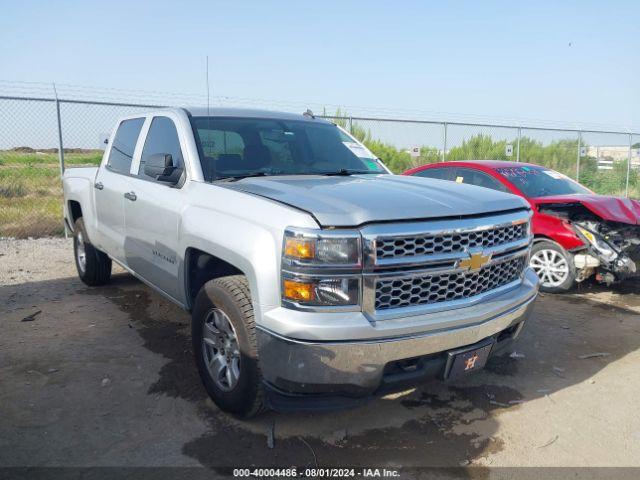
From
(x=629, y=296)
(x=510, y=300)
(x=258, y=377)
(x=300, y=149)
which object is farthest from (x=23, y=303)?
(x=629, y=296)

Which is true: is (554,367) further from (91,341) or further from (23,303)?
(23,303)

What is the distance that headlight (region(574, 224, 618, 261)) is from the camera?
19.1 ft

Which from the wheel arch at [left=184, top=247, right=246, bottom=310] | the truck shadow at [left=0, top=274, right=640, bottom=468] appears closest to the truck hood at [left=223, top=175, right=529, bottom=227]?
the wheel arch at [left=184, top=247, right=246, bottom=310]

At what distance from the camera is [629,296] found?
243 inches

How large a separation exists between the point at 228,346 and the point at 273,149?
1606 mm

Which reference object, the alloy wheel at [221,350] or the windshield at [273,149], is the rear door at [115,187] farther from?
the alloy wheel at [221,350]

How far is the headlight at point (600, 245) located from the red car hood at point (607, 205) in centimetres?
23

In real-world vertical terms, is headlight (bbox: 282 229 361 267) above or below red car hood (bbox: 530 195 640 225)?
above

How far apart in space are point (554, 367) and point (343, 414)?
6.08ft

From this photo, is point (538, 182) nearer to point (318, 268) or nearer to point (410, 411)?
point (410, 411)

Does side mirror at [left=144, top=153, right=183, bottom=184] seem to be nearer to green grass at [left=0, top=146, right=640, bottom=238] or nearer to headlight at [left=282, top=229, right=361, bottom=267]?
headlight at [left=282, top=229, right=361, bottom=267]

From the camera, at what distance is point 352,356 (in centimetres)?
255

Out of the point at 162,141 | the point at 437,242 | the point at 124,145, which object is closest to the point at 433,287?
the point at 437,242

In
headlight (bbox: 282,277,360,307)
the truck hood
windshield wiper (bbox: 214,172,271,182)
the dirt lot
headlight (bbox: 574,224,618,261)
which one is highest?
windshield wiper (bbox: 214,172,271,182)
